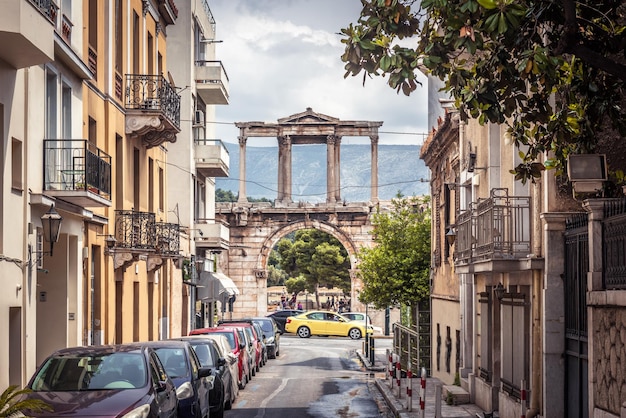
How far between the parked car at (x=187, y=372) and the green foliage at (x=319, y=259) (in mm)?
65427

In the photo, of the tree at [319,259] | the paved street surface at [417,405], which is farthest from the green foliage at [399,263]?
the tree at [319,259]

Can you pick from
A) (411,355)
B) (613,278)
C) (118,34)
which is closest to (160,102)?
(118,34)

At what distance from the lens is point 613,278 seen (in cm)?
1376

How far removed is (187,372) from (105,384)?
394 cm

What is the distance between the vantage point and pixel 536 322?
18.6 meters

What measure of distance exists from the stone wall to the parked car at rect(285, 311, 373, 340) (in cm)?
4690

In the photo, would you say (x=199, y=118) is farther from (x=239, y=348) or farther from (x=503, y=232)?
(x=503, y=232)

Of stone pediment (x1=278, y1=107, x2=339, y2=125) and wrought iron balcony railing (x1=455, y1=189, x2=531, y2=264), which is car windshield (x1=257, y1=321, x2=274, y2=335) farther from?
wrought iron balcony railing (x1=455, y1=189, x2=531, y2=264)

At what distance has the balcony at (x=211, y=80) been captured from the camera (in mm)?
45406

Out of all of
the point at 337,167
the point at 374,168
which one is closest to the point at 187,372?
the point at 337,167

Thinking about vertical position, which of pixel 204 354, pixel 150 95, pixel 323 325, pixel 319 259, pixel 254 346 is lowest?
pixel 323 325

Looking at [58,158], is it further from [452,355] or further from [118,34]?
[452,355]

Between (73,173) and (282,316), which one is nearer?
(73,173)

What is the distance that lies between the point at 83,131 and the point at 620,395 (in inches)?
534
